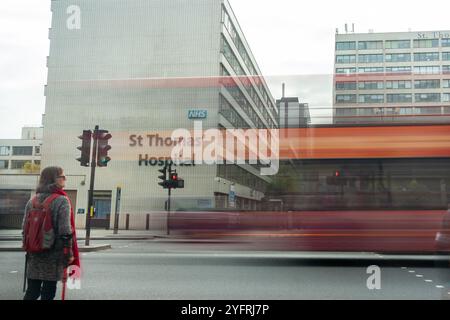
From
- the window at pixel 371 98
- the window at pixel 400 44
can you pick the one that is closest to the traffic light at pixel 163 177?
the window at pixel 371 98

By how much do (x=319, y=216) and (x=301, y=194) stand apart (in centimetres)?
47

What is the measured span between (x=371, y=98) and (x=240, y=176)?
253 centimetres

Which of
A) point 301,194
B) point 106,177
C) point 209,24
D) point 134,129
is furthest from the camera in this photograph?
point 209,24

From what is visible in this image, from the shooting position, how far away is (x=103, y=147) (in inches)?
263

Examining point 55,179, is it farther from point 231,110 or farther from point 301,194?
point 301,194

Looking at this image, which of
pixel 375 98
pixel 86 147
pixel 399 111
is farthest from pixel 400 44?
pixel 86 147

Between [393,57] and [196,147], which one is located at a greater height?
[393,57]

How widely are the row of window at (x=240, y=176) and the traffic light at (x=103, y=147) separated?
1.71 metres

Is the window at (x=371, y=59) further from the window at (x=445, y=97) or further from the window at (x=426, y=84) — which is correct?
the window at (x=445, y=97)

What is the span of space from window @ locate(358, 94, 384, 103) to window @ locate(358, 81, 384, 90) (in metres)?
0.14

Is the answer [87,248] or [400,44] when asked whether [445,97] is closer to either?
[87,248]
